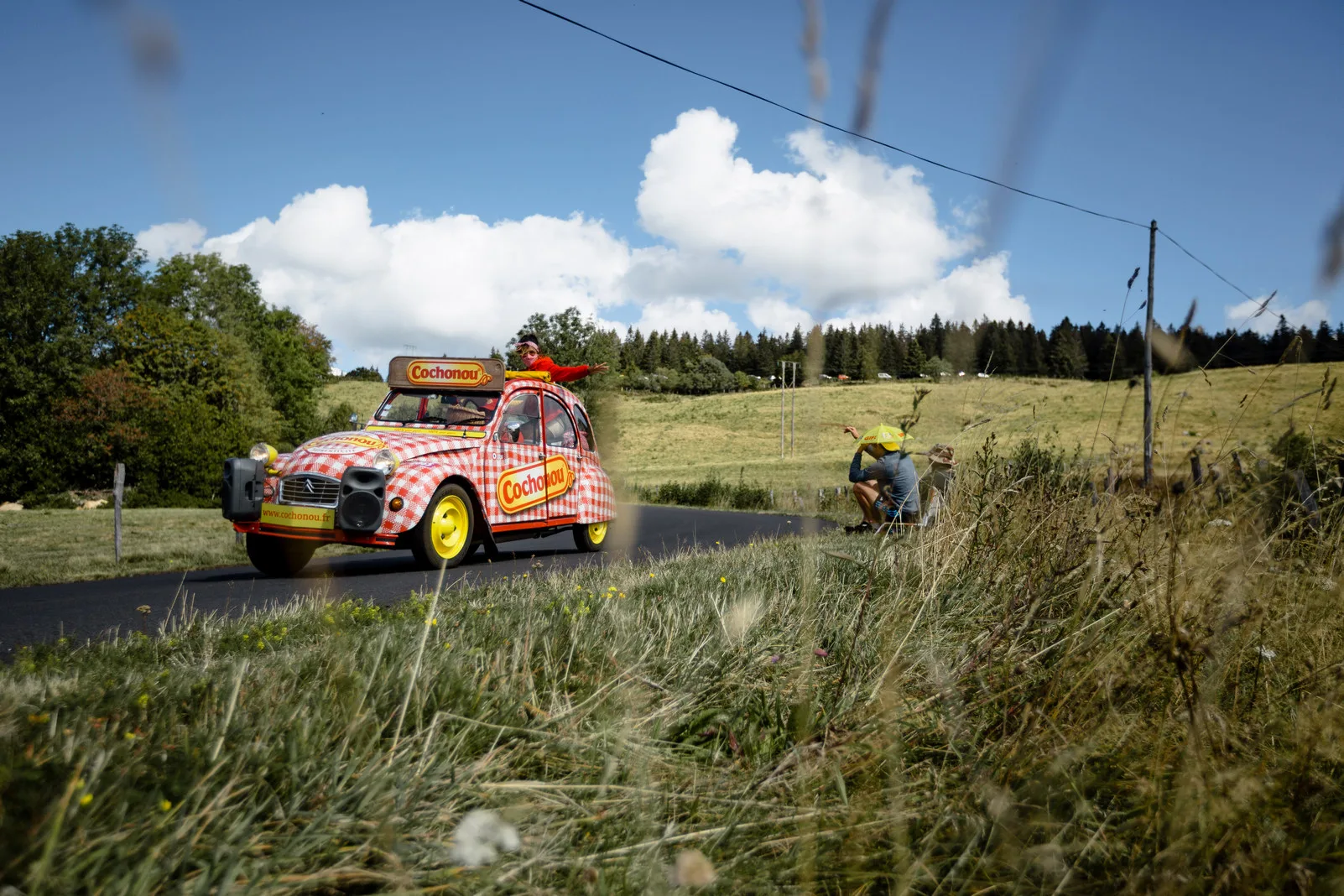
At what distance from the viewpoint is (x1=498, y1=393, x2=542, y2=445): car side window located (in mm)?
8609

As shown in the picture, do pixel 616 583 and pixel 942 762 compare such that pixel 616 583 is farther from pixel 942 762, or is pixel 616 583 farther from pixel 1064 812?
pixel 1064 812

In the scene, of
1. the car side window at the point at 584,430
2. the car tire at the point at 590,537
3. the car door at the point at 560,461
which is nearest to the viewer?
the car door at the point at 560,461

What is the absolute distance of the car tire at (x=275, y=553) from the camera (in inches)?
291

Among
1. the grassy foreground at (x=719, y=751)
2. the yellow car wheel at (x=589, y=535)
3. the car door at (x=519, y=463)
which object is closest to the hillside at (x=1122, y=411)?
the grassy foreground at (x=719, y=751)

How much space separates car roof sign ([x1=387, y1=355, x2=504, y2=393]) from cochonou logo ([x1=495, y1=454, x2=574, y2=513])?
2.94ft

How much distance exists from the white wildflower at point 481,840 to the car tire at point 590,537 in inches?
338

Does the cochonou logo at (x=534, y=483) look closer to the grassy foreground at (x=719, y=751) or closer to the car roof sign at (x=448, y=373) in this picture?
the car roof sign at (x=448, y=373)

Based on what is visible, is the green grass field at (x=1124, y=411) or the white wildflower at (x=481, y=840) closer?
the white wildflower at (x=481, y=840)

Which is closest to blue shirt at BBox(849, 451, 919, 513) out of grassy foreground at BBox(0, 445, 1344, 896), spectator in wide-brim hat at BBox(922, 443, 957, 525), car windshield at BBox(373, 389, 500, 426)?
spectator in wide-brim hat at BBox(922, 443, 957, 525)

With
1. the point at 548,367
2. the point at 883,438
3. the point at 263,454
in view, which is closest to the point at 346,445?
the point at 263,454

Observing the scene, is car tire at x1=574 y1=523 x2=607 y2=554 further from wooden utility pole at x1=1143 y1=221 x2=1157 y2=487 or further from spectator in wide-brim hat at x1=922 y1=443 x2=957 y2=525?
wooden utility pole at x1=1143 y1=221 x2=1157 y2=487

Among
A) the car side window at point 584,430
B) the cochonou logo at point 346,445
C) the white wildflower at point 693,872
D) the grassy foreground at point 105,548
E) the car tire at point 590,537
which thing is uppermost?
the car side window at point 584,430

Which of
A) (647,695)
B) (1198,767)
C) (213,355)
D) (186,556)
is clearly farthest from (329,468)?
(213,355)

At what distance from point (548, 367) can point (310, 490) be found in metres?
3.53
